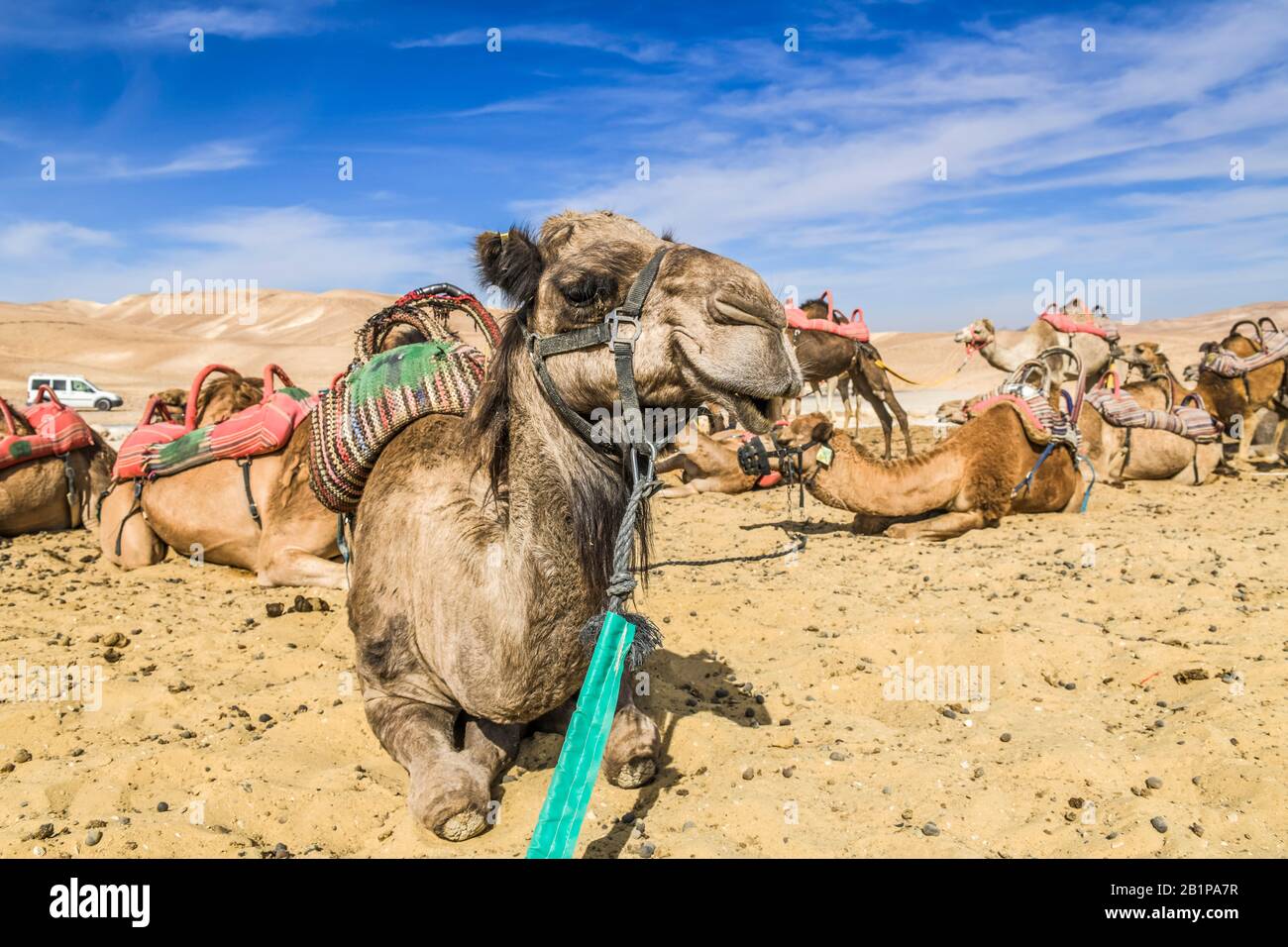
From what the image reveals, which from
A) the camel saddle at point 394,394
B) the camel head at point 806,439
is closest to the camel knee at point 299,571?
the camel saddle at point 394,394

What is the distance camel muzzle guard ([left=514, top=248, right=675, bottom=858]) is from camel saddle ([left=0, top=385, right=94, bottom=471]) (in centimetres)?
811

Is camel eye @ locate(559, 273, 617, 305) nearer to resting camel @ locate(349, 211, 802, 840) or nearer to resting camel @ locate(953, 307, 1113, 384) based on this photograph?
resting camel @ locate(349, 211, 802, 840)

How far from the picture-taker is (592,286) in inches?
111

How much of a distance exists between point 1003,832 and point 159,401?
8.50 m

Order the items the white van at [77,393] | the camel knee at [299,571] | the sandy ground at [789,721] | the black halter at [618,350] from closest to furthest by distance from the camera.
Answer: the black halter at [618,350] → the sandy ground at [789,721] → the camel knee at [299,571] → the white van at [77,393]

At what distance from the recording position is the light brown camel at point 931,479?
8586mm

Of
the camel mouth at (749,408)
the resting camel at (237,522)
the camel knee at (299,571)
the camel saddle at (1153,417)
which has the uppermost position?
the camel mouth at (749,408)

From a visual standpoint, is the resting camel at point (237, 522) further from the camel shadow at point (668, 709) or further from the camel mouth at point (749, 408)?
the camel mouth at point (749, 408)

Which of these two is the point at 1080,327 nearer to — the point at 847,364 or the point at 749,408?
the point at 847,364

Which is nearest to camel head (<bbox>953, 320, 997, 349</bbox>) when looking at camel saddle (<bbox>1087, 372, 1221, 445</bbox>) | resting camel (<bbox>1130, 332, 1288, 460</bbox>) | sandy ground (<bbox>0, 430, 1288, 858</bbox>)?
resting camel (<bbox>1130, 332, 1288, 460</bbox>)

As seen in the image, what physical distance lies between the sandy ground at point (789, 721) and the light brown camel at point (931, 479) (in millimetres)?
1239

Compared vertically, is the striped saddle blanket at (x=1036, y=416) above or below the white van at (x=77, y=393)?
below

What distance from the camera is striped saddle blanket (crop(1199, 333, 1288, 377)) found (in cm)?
1327
